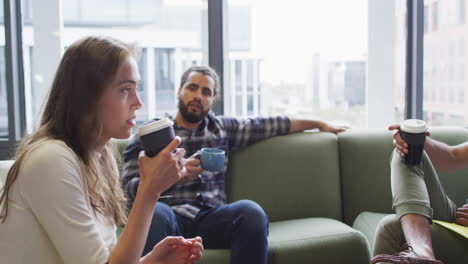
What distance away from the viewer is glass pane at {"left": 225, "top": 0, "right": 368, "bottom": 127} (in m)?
3.14

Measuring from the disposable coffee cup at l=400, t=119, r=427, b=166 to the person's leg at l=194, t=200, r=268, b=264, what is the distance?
666 mm

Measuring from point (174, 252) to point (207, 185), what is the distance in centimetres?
110

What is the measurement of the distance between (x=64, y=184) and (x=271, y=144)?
5.49ft

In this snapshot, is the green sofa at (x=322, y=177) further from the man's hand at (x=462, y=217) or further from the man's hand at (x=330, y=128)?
the man's hand at (x=462, y=217)

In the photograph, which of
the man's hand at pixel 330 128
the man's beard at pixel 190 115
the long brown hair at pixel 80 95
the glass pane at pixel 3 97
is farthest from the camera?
the glass pane at pixel 3 97

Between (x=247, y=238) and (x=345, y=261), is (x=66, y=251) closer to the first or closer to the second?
(x=247, y=238)

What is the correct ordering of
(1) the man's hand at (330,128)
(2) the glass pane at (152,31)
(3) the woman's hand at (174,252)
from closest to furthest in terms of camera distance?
(3) the woman's hand at (174,252)
(1) the man's hand at (330,128)
(2) the glass pane at (152,31)

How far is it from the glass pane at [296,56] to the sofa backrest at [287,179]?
656mm

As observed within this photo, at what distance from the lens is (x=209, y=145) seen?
236 centimetres

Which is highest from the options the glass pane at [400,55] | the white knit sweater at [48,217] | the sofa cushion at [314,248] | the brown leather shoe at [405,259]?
the glass pane at [400,55]

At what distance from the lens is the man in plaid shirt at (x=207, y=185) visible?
187 cm

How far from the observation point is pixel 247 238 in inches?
72.3

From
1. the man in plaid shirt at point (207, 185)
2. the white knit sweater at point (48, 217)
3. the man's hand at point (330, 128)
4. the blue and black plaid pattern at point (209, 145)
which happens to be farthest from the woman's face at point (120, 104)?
the man's hand at point (330, 128)

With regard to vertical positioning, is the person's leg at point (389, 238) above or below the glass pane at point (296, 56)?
below
